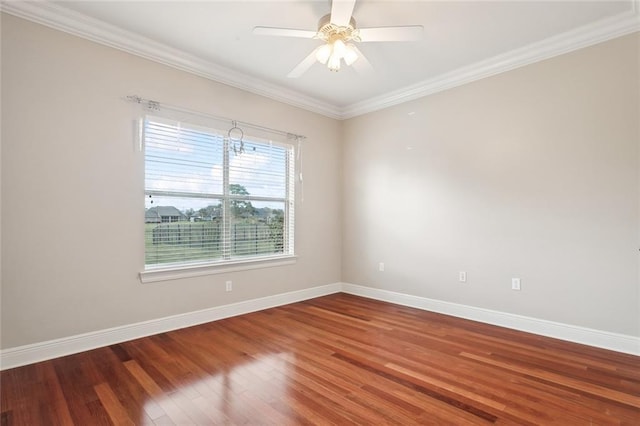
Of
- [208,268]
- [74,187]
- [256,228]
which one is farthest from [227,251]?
[74,187]

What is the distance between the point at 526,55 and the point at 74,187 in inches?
170

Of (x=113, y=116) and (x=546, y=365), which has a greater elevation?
(x=113, y=116)

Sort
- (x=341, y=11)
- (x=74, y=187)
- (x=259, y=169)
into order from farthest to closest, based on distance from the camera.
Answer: (x=259, y=169) → (x=74, y=187) → (x=341, y=11)

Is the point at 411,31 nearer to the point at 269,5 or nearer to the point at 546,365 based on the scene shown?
the point at 269,5

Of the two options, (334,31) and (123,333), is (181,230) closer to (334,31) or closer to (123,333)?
(123,333)

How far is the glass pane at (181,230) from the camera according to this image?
321 cm

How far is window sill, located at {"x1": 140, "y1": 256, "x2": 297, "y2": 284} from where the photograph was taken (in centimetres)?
317

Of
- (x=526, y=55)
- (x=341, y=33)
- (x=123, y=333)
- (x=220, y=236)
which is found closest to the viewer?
(x=341, y=33)

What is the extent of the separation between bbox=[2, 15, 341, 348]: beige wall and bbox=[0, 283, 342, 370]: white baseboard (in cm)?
6

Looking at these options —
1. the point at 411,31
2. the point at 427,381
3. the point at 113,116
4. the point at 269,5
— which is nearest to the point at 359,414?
the point at 427,381

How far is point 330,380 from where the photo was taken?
2.26 m

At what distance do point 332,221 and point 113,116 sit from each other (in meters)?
3.01

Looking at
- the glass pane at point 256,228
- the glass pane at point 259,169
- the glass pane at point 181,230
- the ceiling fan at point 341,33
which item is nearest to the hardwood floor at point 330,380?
the glass pane at point 181,230

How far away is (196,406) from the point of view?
1.95m
